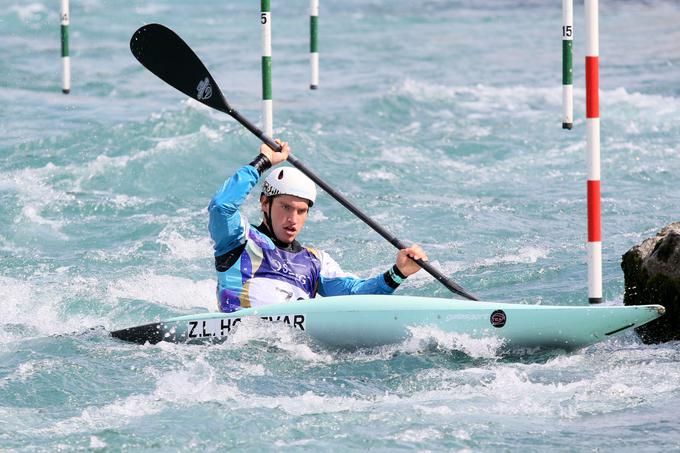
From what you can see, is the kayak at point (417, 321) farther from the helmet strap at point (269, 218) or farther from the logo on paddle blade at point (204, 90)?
the logo on paddle blade at point (204, 90)

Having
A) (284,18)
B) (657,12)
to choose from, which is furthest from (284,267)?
(657,12)

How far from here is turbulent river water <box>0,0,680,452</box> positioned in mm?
4461

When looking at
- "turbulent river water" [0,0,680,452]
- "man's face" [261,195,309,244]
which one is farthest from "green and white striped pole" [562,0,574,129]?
"man's face" [261,195,309,244]

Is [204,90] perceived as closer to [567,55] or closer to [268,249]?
[268,249]

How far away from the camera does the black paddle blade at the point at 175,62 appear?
6344 millimetres

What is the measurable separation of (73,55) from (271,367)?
12.0m

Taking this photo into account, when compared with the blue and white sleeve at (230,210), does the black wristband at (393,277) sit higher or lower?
lower

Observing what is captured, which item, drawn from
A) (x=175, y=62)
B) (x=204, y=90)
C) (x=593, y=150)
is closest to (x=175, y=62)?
(x=175, y=62)

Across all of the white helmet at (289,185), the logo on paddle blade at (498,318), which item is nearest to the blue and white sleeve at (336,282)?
the white helmet at (289,185)

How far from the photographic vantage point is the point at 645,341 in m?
5.41

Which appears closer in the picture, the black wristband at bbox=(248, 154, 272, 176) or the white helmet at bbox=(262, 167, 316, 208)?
the white helmet at bbox=(262, 167, 316, 208)

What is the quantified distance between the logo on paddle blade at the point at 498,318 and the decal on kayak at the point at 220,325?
778 millimetres

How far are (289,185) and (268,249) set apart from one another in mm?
308

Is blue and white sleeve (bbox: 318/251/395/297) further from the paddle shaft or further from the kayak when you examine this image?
the kayak
